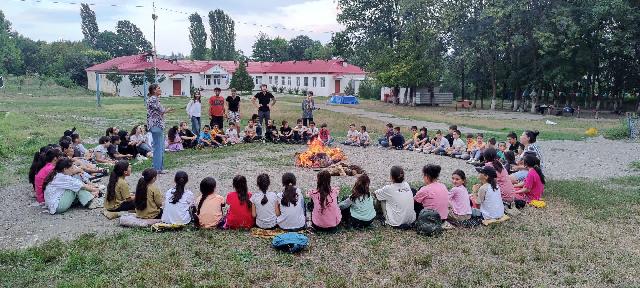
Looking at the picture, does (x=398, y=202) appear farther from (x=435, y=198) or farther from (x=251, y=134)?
(x=251, y=134)

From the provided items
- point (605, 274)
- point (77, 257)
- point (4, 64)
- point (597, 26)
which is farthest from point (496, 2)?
point (4, 64)

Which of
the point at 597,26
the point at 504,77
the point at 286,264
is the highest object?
the point at 597,26

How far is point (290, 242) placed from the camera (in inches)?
240

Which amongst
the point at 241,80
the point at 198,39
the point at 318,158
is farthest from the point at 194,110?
the point at 198,39

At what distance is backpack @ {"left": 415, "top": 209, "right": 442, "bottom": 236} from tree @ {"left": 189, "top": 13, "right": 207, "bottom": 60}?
7561cm

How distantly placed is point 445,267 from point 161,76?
46.0 meters

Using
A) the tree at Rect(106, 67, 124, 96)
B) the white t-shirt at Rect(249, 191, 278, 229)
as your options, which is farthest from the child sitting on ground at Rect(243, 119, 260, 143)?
the tree at Rect(106, 67, 124, 96)

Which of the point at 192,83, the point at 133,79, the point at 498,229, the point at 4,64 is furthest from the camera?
the point at 4,64

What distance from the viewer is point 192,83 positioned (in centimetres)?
5884

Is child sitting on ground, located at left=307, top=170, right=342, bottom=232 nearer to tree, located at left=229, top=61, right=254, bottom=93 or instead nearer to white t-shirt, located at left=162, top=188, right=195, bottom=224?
white t-shirt, located at left=162, top=188, right=195, bottom=224

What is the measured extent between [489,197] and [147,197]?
17.2ft

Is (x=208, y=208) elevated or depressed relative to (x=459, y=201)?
depressed

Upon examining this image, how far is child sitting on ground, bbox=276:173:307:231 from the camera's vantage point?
6.91 metres

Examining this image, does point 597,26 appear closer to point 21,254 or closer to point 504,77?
point 504,77
